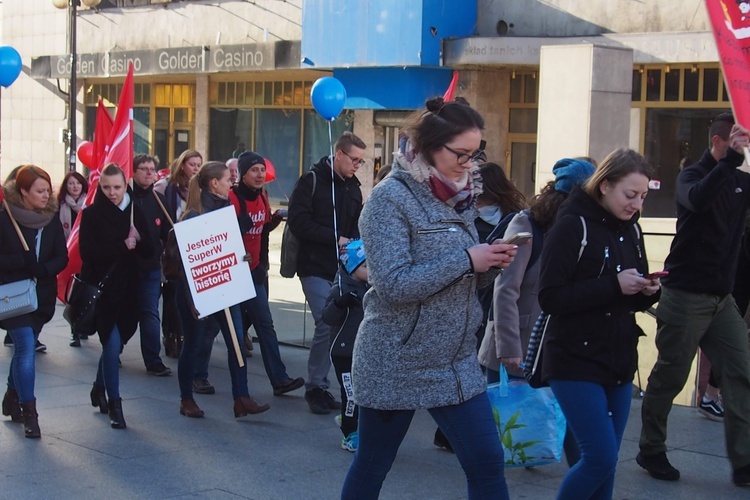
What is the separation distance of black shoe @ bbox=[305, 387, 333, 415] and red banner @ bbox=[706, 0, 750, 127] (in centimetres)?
362

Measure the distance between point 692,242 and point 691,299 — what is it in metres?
0.31

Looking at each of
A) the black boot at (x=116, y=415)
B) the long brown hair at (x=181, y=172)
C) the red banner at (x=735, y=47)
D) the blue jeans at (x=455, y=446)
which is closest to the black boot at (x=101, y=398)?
the black boot at (x=116, y=415)

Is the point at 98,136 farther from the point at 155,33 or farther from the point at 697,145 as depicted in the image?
the point at 155,33

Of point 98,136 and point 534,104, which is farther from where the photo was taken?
point 534,104

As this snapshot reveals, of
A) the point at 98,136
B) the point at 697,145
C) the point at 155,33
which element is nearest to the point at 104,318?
the point at 98,136

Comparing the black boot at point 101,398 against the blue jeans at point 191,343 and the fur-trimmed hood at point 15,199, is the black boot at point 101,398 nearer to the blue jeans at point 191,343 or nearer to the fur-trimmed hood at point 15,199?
the blue jeans at point 191,343

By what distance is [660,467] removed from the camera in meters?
6.13

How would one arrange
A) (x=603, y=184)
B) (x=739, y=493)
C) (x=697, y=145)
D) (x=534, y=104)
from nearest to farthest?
(x=603, y=184)
(x=739, y=493)
(x=697, y=145)
(x=534, y=104)

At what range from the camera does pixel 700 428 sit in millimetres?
7383

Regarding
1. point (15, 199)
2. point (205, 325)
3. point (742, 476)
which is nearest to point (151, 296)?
point (205, 325)

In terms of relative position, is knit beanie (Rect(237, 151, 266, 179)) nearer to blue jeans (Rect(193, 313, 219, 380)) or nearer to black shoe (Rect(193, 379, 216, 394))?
blue jeans (Rect(193, 313, 219, 380))

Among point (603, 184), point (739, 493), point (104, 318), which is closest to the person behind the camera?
point (603, 184)

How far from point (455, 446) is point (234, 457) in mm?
2833

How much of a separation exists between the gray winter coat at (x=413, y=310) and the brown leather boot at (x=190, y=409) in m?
3.80
